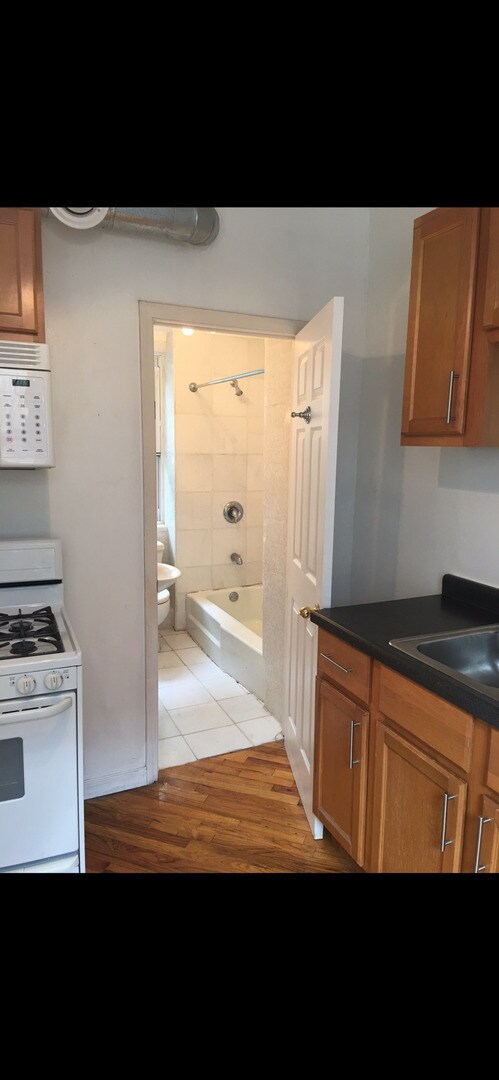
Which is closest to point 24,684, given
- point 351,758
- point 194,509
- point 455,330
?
point 351,758

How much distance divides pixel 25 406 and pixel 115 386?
437 mm

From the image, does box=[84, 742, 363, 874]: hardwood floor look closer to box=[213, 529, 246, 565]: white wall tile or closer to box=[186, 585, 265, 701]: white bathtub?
box=[186, 585, 265, 701]: white bathtub

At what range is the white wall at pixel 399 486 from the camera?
6.24 feet

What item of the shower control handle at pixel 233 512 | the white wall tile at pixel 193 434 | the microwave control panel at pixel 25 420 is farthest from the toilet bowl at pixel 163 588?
the microwave control panel at pixel 25 420

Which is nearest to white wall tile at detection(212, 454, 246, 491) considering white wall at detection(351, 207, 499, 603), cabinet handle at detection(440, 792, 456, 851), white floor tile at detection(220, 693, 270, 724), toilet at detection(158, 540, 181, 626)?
toilet at detection(158, 540, 181, 626)

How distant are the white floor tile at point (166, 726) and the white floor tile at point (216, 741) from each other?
0.18 feet

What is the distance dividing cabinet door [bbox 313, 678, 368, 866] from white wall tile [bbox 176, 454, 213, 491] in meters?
2.59

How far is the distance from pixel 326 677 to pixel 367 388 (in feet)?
4.43

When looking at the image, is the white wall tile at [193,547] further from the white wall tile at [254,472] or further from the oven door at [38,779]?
the oven door at [38,779]

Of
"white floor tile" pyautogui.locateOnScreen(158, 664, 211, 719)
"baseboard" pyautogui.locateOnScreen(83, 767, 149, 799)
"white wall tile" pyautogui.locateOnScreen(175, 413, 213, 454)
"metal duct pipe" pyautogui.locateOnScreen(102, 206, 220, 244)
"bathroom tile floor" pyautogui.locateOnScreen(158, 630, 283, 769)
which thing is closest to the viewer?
"metal duct pipe" pyautogui.locateOnScreen(102, 206, 220, 244)

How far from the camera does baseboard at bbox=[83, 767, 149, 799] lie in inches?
89.7

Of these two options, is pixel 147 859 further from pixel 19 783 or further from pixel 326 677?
pixel 326 677

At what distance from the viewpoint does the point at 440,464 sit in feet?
6.77

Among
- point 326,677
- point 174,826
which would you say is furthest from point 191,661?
point 326,677
